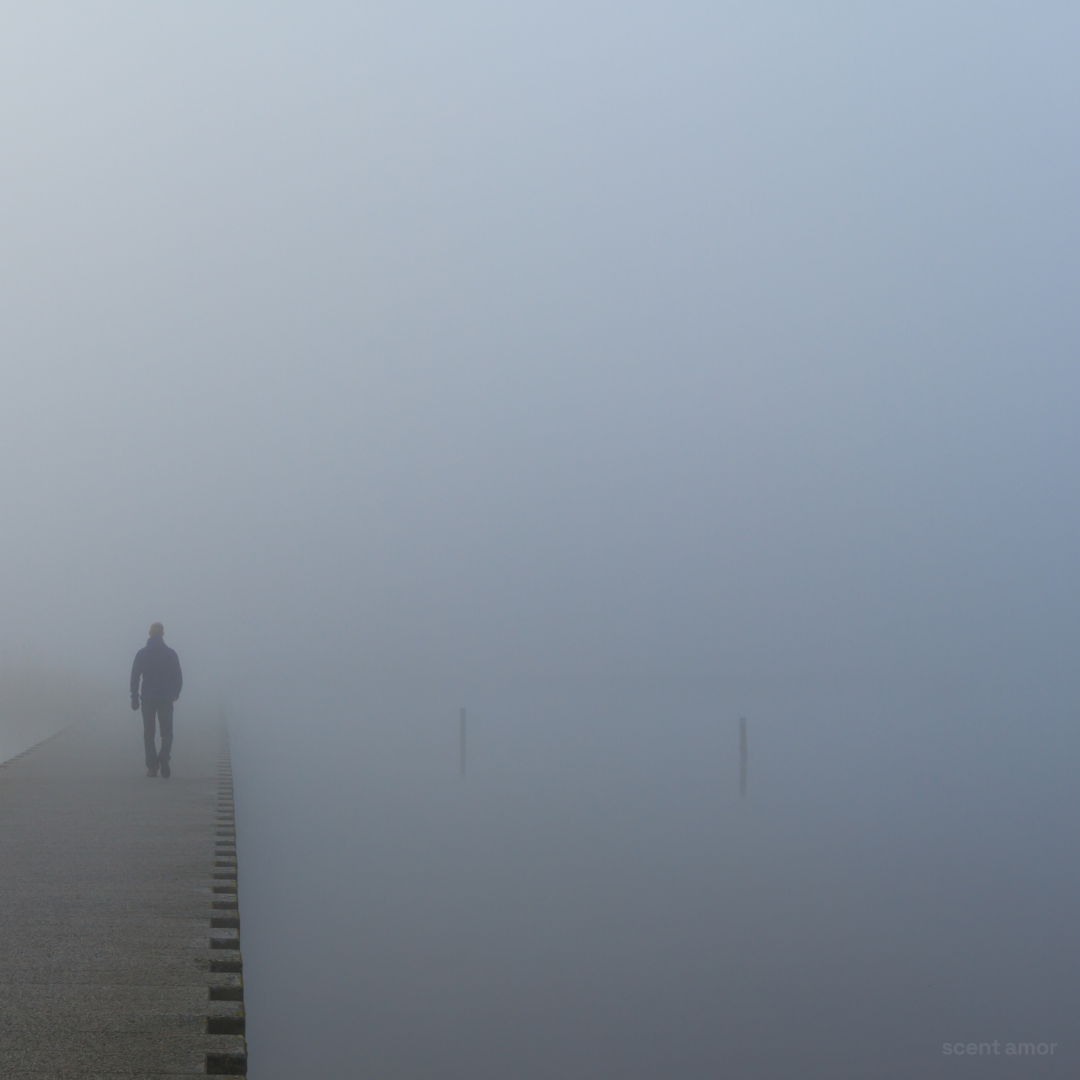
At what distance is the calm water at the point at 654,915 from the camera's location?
36.3 feet

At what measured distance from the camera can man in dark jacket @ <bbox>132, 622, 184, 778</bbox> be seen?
1602cm

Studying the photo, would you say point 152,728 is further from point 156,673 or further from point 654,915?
point 654,915

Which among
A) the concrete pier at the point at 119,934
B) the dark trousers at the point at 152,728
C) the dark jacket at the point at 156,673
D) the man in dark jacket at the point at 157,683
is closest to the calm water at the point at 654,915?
the concrete pier at the point at 119,934

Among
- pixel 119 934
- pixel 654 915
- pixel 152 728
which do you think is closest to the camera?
pixel 119 934

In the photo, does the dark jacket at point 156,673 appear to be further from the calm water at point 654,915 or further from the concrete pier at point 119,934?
the calm water at point 654,915

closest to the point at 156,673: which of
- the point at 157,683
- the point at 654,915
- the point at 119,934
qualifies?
the point at 157,683

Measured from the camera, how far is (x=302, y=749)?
31328mm

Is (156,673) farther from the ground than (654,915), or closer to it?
farther from the ground

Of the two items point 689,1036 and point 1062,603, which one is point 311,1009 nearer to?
point 689,1036

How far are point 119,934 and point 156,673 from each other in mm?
8709

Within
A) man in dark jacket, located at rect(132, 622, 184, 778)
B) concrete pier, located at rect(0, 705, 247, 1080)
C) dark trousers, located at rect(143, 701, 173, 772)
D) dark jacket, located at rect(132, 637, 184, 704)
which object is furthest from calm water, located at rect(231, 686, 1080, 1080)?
dark jacket, located at rect(132, 637, 184, 704)

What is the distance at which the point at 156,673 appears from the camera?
16.2m

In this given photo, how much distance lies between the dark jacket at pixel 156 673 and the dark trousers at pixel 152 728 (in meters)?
0.08

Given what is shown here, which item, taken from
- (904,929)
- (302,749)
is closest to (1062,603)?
(302,749)
